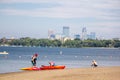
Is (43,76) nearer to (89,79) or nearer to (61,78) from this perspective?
(61,78)

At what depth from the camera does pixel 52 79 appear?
32.4m

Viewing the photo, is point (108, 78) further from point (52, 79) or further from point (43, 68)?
point (43, 68)

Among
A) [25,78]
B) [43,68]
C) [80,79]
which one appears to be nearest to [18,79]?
[25,78]

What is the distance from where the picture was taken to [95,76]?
33500mm

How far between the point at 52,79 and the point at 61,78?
30.4 inches

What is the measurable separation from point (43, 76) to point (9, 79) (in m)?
3.06

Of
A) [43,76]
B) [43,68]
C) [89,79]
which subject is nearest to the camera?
[89,79]

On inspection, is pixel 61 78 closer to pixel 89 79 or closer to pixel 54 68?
pixel 89 79

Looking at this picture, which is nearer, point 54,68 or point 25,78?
point 25,78

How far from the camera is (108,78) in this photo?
1267 inches

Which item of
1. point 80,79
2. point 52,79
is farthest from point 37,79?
point 80,79

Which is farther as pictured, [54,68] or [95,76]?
[54,68]

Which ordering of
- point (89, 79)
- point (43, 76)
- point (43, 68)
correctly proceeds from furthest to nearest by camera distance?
point (43, 68)
point (43, 76)
point (89, 79)

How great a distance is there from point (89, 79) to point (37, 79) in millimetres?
4194
